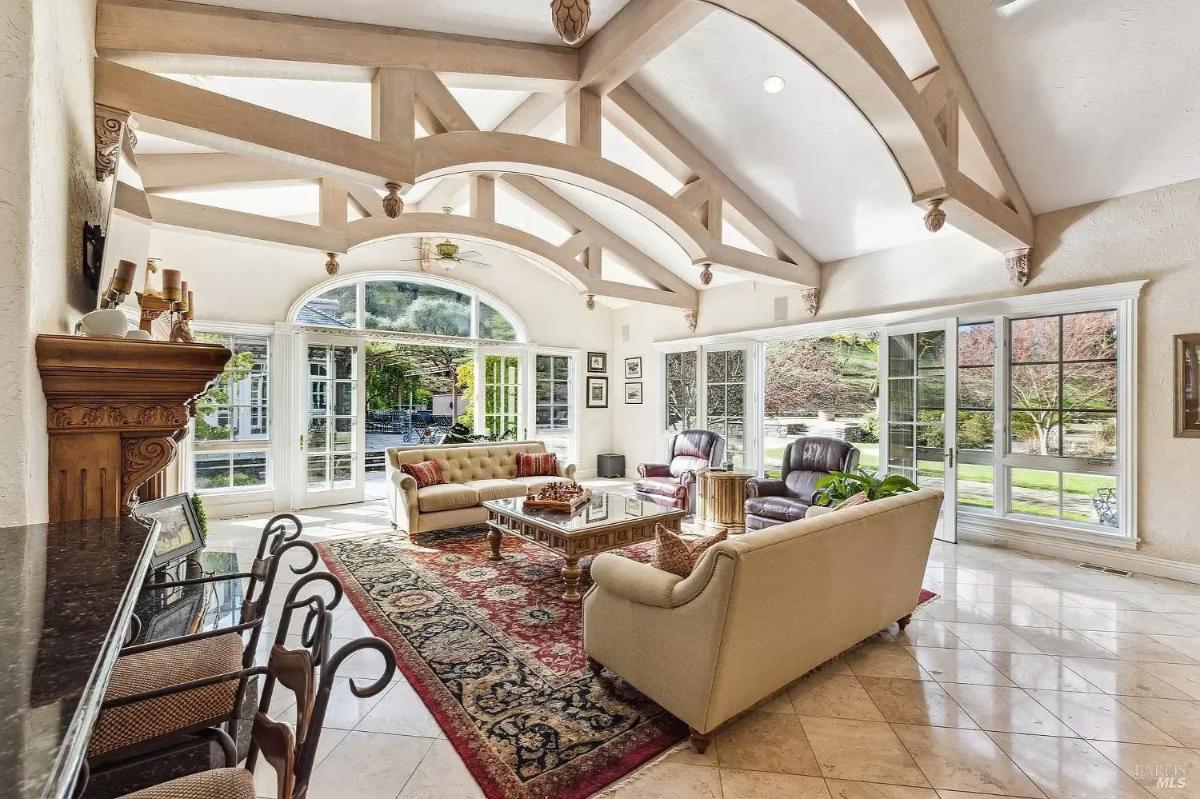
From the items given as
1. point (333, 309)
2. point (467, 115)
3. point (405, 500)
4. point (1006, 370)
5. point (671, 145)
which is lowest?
point (405, 500)

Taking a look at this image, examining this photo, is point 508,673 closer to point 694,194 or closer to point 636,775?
point 636,775

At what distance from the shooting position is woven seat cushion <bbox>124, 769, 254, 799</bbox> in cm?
84

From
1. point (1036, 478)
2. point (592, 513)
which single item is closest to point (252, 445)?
point (592, 513)

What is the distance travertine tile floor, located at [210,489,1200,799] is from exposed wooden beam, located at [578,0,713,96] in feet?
11.4

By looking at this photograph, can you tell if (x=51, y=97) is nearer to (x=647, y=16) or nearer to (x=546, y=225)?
(x=647, y=16)

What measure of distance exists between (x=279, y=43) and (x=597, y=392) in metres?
6.35

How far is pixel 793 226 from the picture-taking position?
5.51 m

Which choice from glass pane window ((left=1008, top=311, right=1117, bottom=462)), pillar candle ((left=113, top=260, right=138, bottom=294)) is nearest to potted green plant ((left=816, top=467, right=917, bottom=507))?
glass pane window ((left=1008, top=311, right=1117, bottom=462))

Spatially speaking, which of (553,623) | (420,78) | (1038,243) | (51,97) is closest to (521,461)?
(553,623)

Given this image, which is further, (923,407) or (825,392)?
(825,392)

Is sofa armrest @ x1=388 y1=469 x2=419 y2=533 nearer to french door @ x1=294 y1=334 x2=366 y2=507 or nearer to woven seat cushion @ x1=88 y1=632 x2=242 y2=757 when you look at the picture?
french door @ x1=294 y1=334 x2=366 y2=507

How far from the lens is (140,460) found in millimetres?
1712

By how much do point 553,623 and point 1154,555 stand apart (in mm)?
4560

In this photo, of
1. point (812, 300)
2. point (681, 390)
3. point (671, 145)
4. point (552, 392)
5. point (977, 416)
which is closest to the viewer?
point (671, 145)
